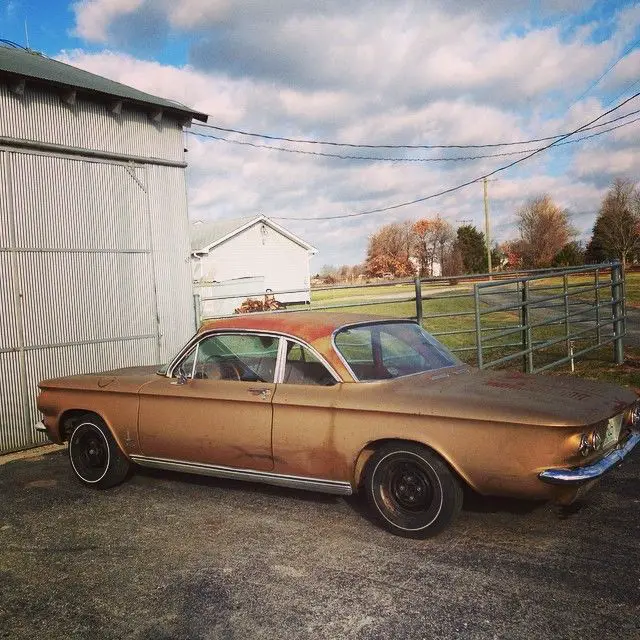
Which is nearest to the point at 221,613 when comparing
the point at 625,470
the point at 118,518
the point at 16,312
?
the point at 118,518

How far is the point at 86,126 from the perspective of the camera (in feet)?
28.3

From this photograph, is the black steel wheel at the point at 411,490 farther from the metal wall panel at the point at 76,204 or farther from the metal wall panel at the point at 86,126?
the metal wall panel at the point at 86,126

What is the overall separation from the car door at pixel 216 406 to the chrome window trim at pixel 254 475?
4 centimetres

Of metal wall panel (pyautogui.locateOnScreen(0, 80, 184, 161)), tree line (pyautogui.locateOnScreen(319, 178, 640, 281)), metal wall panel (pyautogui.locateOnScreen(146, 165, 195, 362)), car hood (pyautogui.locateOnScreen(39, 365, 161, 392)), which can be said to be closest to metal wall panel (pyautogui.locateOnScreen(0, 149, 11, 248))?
metal wall panel (pyautogui.locateOnScreen(0, 80, 184, 161))

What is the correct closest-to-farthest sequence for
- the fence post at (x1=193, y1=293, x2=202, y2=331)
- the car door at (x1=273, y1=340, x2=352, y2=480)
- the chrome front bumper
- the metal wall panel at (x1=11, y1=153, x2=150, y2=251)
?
the chrome front bumper → the car door at (x1=273, y1=340, x2=352, y2=480) → the metal wall panel at (x1=11, y1=153, x2=150, y2=251) → the fence post at (x1=193, y1=293, x2=202, y2=331)

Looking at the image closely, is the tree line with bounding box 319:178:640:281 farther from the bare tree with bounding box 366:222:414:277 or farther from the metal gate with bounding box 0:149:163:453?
the metal gate with bounding box 0:149:163:453

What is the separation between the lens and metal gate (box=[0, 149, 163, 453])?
782cm

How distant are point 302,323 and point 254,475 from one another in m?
1.19

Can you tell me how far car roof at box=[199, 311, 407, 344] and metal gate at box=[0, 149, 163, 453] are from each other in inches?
148

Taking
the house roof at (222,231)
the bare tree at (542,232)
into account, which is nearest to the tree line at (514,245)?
the bare tree at (542,232)

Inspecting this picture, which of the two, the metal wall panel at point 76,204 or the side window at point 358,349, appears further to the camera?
the metal wall panel at point 76,204

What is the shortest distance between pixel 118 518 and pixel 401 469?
222 centimetres

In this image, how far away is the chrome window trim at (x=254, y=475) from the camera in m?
4.44

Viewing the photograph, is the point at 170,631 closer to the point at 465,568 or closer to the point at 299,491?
the point at 465,568
